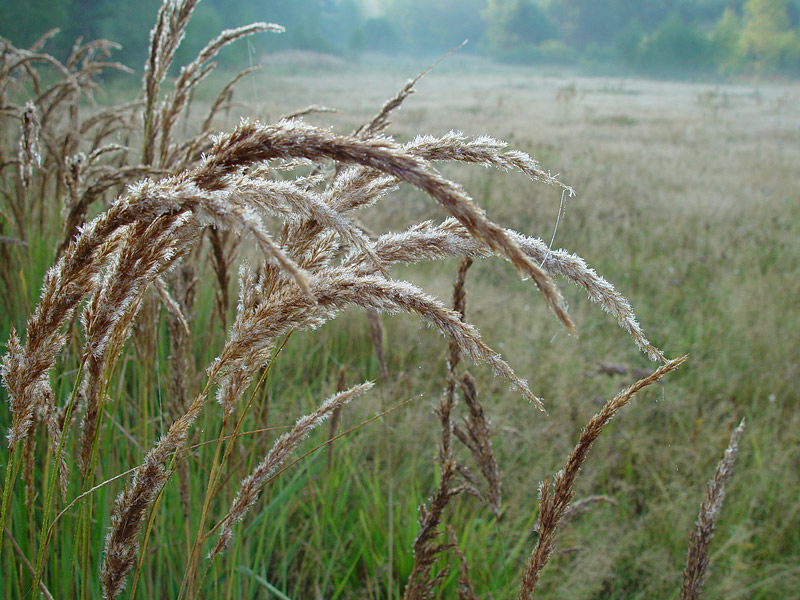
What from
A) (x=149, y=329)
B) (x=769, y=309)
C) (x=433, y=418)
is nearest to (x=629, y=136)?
(x=769, y=309)

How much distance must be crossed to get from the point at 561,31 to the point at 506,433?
51.8m

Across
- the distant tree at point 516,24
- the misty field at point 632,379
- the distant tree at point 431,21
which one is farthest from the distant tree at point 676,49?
the misty field at point 632,379

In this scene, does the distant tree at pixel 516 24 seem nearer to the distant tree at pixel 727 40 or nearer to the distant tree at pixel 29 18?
the distant tree at pixel 727 40

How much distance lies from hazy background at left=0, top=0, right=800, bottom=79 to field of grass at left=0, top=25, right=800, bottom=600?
15.3ft

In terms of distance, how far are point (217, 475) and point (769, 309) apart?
4497 millimetres

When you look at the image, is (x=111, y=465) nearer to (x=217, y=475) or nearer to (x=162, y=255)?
(x=217, y=475)

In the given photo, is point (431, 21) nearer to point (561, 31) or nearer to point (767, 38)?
point (561, 31)

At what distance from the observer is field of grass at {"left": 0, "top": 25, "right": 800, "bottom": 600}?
1.32m

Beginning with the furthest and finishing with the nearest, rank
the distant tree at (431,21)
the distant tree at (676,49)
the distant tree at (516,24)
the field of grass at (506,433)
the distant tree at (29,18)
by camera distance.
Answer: the distant tree at (676,49)
the distant tree at (516,24)
the distant tree at (431,21)
the distant tree at (29,18)
the field of grass at (506,433)

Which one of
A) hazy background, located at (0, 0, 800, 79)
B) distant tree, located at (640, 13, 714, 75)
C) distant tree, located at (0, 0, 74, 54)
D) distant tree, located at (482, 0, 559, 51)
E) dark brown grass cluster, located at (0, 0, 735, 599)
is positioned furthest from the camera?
distant tree, located at (640, 13, 714, 75)

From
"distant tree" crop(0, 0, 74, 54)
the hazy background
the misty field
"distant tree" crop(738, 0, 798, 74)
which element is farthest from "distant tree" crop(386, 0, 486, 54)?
"distant tree" crop(0, 0, 74, 54)

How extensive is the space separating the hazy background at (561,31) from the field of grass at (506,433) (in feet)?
15.3

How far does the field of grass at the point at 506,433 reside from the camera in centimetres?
132

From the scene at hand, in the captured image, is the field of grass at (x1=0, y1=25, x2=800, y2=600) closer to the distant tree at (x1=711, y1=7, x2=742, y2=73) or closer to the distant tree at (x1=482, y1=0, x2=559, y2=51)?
the distant tree at (x1=711, y1=7, x2=742, y2=73)
